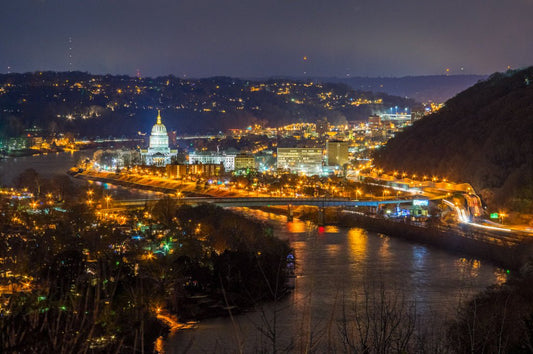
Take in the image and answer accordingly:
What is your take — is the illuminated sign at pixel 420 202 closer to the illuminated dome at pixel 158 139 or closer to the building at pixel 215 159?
the building at pixel 215 159

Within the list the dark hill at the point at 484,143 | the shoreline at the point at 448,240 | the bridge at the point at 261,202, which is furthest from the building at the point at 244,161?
the bridge at the point at 261,202

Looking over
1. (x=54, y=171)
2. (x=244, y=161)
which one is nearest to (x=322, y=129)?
(x=244, y=161)

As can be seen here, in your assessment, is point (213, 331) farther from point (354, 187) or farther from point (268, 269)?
point (354, 187)

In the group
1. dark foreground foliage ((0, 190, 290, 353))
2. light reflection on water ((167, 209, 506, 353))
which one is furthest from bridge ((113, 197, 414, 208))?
dark foreground foliage ((0, 190, 290, 353))

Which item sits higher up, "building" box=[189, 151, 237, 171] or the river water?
"building" box=[189, 151, 237, 171]

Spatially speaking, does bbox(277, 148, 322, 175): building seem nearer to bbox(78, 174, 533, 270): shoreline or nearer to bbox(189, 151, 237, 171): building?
bbox(189, 151, 237, 171): building
